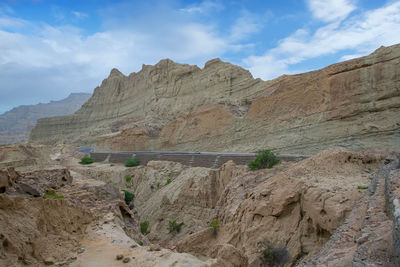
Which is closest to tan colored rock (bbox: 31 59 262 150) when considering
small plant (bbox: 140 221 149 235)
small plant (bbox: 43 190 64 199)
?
small plant (bbox: 140 221 149 235)

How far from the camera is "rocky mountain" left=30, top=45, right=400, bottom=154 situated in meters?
18.1

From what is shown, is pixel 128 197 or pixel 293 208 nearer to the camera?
pixel 293 208

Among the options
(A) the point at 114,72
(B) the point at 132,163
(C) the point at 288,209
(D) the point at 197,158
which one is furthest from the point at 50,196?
(A) the point at 114,72

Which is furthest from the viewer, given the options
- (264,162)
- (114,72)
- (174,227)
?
(114,72)

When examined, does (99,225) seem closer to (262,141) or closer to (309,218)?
(309,218)

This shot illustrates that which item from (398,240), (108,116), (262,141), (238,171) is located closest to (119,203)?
(398,240)

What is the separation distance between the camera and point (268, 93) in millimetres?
25625

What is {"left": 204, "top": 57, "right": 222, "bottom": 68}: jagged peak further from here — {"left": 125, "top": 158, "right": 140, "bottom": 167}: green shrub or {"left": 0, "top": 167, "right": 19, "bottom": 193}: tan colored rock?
{"left": 0, "top": 167, "right": 19, "bottom": 193}: tan colored rock

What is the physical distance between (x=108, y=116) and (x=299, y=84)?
1906 inches

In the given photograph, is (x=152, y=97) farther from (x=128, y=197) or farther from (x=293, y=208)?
(x=293, y=208)

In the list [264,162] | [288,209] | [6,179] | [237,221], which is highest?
[6,179]

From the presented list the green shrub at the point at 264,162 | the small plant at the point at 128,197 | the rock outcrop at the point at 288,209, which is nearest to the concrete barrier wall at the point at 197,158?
the green shrub at the point at 264,162

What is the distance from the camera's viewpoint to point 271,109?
24.6 m

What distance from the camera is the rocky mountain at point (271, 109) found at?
1809 centimetres
